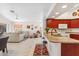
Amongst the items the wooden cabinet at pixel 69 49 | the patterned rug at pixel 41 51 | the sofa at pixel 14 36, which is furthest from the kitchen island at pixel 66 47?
the sofa at pixel 14 36

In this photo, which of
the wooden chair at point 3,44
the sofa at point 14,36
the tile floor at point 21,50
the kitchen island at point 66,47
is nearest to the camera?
the kitchen island at point 66,47

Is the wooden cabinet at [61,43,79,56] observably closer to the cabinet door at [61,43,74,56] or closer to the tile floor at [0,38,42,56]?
the cabinet door at [61,43,74,56]

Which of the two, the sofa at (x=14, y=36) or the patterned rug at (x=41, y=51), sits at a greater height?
the sofa at (x=14, y=36)

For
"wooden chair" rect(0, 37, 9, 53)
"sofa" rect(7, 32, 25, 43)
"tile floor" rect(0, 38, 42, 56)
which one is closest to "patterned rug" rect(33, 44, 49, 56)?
"tile floor" rect(0, 38, 42, 56)

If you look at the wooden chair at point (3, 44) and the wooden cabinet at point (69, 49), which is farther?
the wooden chair at point (3, 44)

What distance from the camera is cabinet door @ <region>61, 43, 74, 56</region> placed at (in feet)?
10.7

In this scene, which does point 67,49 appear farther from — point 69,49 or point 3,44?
point 3,44

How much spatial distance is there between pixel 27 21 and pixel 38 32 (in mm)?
557

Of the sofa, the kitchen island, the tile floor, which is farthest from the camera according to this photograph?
the sofa

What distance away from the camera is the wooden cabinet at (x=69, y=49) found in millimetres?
3246

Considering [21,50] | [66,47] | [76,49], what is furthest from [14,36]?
[76,49]

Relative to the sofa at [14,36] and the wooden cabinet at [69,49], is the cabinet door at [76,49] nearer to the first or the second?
the wooden cabinet at [69,49]

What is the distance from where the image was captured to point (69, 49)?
10.7 feet

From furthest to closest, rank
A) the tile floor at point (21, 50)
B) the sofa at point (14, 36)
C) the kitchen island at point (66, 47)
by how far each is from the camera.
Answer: the sofa at point (14, 36) → the tile floor at point (21, 50) → the kitchen island at point (66, 47)
